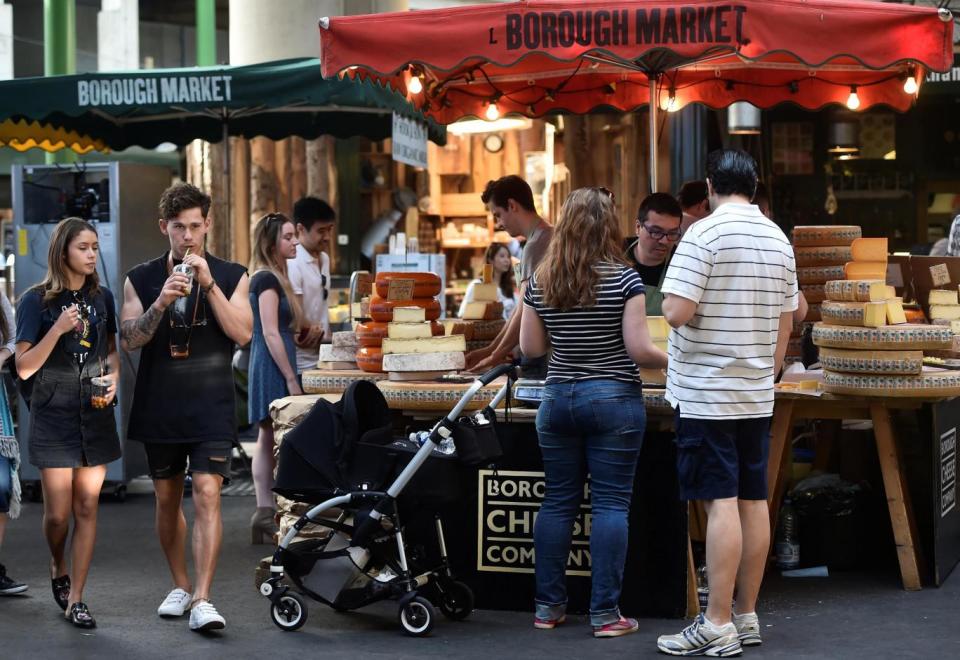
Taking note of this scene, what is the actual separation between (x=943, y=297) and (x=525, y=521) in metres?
2.99

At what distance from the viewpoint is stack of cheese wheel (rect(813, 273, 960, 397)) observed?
6266 mm

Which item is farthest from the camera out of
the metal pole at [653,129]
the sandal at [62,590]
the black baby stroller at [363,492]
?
the metal pole at [653,129]

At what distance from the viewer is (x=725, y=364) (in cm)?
538

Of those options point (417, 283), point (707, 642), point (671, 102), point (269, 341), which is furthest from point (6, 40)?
point (707, 642)

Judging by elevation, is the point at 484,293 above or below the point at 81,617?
above

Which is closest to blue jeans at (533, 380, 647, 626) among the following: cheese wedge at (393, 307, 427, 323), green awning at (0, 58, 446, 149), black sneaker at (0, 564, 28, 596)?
cheese wedge at (393, 307, 427, 323)

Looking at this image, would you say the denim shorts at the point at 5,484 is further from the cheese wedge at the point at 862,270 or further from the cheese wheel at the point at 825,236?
the cheese wheel at the point at 825,236

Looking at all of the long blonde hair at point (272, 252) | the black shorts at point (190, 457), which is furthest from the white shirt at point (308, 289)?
the black shorts at point (190, 457)

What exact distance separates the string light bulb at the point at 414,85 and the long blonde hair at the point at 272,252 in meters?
1.02

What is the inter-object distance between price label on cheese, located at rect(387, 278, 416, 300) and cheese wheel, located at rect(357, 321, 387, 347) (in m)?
0.15

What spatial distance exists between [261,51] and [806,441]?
731 cm

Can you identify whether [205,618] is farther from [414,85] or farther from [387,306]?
[414,85]

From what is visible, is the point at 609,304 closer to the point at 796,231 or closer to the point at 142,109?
the point at 796,231

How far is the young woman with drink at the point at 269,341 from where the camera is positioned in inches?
309
